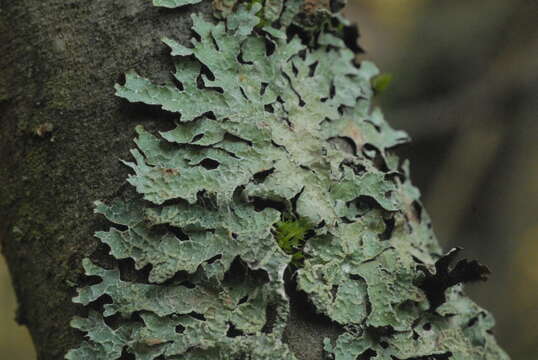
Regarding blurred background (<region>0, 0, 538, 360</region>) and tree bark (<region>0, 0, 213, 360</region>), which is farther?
blurred background (<region>0, 0, 538, 360</region>)

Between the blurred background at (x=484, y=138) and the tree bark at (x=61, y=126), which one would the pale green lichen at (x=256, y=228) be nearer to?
the tree bark at (x=61, y=126)

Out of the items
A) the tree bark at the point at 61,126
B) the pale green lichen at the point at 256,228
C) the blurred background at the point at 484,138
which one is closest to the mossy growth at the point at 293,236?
the pale green lichen at the point at 256,228

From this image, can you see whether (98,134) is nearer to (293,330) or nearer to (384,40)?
(293,330)

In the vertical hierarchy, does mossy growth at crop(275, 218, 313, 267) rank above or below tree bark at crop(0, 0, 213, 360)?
above

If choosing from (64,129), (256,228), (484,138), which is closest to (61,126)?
(64,129)

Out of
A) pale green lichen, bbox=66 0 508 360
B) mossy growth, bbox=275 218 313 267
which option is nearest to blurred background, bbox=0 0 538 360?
pale green lichen, bbox=66 0 508 360

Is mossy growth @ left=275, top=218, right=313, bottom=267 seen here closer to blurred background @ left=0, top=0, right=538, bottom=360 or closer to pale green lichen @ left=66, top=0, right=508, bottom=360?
pale green lichen @ left=66, top=0, right=508, bottom=360
